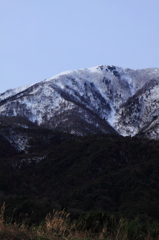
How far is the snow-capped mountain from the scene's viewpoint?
143m

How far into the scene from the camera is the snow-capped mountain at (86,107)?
470ft

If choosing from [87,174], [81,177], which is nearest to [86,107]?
[87,174]

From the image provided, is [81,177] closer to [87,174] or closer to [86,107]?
[87,174]

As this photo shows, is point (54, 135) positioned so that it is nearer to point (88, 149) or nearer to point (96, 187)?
point (88, 149)

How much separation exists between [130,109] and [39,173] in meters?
97.8

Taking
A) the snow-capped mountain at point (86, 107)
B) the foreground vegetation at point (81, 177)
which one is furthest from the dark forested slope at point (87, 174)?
the snow-capped mountain at point (86, 107)

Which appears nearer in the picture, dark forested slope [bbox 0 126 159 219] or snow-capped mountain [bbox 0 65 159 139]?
dark forested slope [bbox 0 126 159 219]

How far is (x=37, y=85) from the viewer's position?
7490 inches

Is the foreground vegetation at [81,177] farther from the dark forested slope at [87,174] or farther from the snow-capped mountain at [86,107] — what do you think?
the snow-capped mountain at [86,107]

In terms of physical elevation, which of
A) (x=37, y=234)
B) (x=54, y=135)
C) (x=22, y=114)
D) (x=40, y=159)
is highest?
(x=22, y=114)

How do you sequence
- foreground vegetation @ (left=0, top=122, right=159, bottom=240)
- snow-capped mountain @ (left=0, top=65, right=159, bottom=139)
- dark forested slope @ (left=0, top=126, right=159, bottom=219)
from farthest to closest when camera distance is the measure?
snow-capped mountain @ (left=0, top=65, right=159, bottom=139) → dark forested slope @ (left=0, top=126, right=159, bottom=219) → foreground vegetation @ (left=0, top=122, right=159, bottom=240)

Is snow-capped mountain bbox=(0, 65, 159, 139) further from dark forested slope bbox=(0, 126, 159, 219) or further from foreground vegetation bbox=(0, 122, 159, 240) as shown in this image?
foreground vegetation bbox=(0, 122, 159, 240)

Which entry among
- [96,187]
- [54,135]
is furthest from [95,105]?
[96,187]

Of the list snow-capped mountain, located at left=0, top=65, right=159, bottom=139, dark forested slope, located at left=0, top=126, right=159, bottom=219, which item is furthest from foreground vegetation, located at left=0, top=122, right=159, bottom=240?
snow-capped mountain, located at left=0, top=65, right=159, bottom=139
